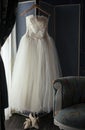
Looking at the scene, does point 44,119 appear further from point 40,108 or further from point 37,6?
point 37,6

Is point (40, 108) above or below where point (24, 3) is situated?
below

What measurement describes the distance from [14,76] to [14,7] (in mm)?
1013

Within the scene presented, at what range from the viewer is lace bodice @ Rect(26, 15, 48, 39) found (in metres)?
2.98

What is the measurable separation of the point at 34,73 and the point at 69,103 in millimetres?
739

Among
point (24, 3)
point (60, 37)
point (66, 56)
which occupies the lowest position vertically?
point (66, 56)

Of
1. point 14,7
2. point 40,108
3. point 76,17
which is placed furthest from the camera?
point 76,17

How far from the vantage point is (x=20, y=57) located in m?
2.97

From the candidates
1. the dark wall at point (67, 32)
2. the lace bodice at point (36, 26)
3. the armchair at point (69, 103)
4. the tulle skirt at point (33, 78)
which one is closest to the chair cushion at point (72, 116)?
the armchair at point (69, 103)

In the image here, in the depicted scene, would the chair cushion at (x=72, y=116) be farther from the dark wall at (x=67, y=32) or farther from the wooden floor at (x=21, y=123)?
the dark wall at (x=67, y=32)

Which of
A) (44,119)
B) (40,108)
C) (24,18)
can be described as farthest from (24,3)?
(44,119)

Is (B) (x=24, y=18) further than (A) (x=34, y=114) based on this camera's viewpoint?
Yes

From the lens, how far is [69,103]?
2418mm

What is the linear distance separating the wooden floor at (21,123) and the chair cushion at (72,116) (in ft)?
2.35

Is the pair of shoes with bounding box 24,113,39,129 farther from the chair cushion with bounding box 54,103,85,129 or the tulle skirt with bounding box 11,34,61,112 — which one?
the chair cushion with bounding box 54,103,85,129
